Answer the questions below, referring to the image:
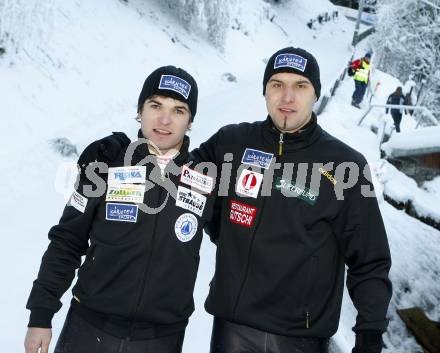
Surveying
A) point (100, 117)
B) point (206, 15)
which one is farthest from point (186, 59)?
point (100, 117)

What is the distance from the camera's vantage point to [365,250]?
211 centimetres

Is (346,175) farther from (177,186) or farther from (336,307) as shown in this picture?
(177,186)

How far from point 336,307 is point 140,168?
4.06 feet

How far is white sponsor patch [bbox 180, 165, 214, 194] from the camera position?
233cm

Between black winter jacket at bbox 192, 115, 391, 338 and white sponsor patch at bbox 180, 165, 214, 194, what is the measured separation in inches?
6.4

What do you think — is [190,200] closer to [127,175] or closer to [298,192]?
[127,175]

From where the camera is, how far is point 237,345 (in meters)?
2.23

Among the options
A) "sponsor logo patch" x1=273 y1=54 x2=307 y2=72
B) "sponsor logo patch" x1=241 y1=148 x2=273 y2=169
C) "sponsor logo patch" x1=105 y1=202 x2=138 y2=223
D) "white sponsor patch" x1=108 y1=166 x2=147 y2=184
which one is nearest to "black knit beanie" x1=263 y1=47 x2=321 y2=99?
"sponsor logo patch" x1=273 y1=54 x2=307 y2=72

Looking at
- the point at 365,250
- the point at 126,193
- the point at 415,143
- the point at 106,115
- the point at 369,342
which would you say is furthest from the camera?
the point at 106,115

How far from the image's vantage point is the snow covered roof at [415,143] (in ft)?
8.09

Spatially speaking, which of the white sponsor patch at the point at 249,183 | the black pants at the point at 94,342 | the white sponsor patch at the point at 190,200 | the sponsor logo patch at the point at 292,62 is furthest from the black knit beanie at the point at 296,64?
the black pants at the point at 94,342

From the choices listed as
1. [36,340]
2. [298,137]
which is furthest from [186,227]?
[36,340]

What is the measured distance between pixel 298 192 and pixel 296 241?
0.25 metres

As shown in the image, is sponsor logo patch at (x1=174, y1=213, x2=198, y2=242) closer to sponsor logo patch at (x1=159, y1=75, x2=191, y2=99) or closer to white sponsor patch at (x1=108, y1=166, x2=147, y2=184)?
white sponsor patch at (x1=108, y1=166, x2=147, y2=184)
